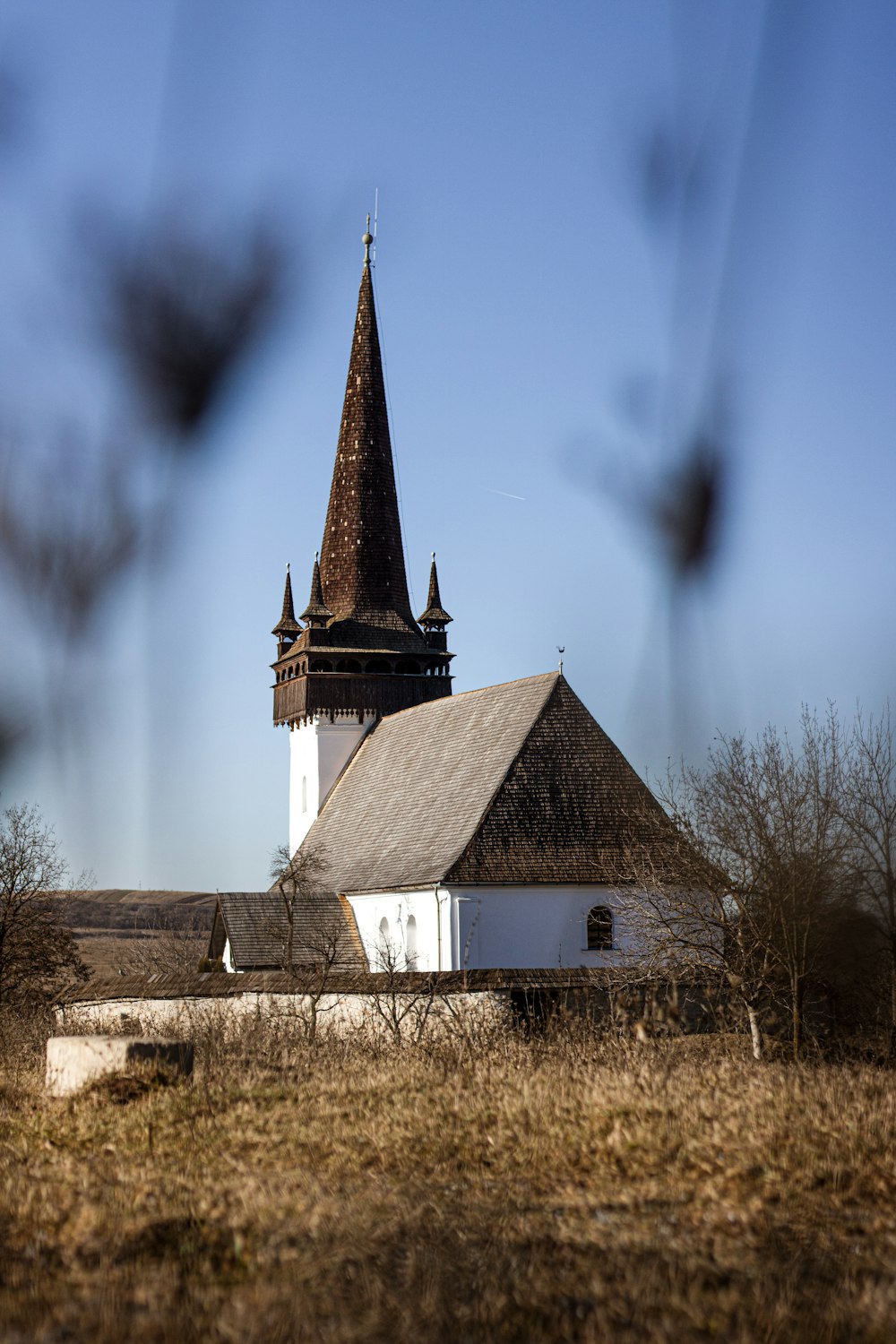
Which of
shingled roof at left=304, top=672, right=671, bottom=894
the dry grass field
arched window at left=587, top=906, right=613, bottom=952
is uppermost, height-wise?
shingled roof at left=304, top=672, right=671, bottom=894

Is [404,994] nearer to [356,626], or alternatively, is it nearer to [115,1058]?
[115,1058]

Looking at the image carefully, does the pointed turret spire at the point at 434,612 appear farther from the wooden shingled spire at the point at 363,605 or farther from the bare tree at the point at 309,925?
the bare tree at the point at 309,925

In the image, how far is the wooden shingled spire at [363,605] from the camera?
52.0 meters

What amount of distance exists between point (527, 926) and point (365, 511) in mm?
25167

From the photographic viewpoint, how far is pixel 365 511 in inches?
2224

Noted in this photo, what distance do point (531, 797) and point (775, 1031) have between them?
55.2 ft

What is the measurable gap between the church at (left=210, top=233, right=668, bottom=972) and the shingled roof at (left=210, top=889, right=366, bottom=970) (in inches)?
2.5

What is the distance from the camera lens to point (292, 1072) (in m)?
Result: 12.0

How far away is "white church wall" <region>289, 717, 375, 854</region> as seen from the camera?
51094 millimetres

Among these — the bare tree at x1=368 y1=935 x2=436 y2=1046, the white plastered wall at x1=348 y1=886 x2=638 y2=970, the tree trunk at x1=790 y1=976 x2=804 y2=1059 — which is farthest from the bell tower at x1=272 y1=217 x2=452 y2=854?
the tree trunk at x1=790 y1=976 x2=804 y2=1059

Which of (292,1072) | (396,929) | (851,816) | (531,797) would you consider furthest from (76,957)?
(292,1072)

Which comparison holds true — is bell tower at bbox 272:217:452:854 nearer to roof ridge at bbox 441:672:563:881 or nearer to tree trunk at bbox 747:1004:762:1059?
roof ridge at bbox 441:672:563:881

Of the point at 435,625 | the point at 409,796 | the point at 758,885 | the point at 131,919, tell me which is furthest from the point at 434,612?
the point at 131,919

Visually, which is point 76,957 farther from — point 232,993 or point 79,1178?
point 79,1178
